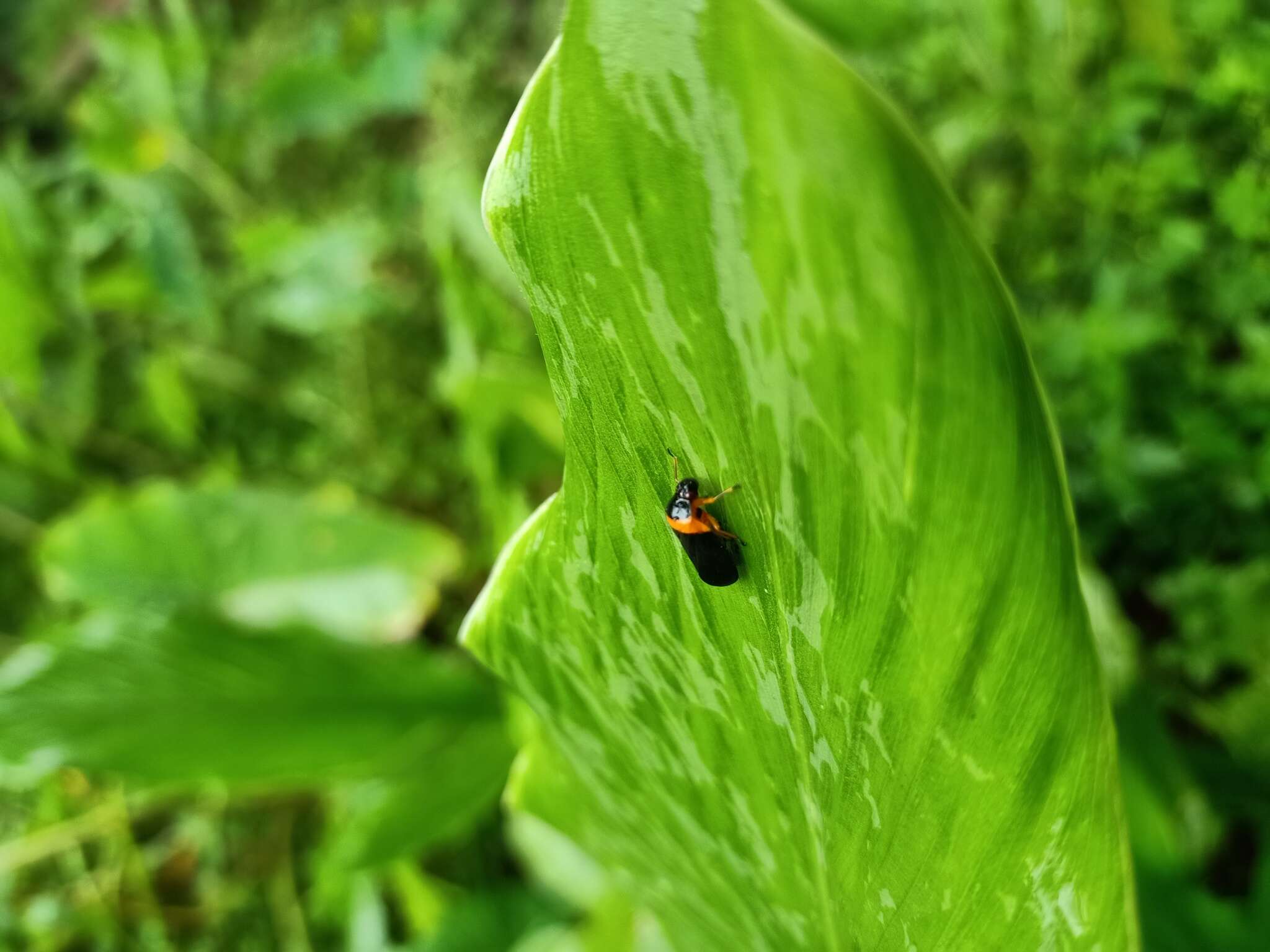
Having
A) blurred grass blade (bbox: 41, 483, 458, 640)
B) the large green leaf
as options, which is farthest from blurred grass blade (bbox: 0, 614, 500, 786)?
the large green leaf

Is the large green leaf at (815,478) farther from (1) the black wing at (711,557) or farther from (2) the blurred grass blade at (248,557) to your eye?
(2) the blurred grass blade at (248,557)

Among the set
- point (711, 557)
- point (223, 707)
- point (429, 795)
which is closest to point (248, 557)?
point (223, 707)

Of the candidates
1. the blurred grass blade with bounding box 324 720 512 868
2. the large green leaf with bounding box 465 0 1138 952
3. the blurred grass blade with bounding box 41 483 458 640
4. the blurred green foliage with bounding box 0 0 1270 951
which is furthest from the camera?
the blurred grass blade with bounding box 41 483 458 640

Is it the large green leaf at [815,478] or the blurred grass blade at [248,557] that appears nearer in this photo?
the large green leaf at [815,478]

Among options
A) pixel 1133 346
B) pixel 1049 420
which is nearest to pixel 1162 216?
pixel 1133 346

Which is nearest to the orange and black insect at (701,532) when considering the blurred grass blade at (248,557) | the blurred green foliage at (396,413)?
the blurred green foliage at (396,413)

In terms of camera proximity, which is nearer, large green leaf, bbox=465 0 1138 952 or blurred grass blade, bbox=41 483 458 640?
large green leaf, bbox=465 0 1138 952

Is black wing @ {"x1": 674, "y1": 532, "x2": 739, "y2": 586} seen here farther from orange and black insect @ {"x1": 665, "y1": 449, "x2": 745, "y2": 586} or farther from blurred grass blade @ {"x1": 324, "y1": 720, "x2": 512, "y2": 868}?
blurred grass blade @ {"x1": 324, "y1": 720, "x2": 512, "y2": 868}

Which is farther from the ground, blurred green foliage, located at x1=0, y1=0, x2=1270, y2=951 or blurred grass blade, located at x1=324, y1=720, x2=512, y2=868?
blurred green foliage, located at x1=0, y1=0, x2=1270, y2=951

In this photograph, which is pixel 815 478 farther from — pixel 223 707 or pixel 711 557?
pixel 223 707
